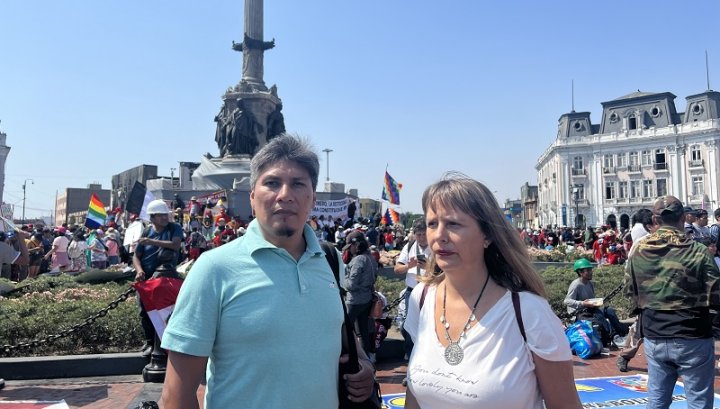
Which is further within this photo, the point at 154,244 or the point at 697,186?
the point at 697,186

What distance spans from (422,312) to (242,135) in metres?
29.5

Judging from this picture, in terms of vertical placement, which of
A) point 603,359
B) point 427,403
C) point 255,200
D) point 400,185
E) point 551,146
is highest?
point 551,146

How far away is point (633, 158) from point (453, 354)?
73.1 metres

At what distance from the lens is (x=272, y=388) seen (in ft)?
6.89

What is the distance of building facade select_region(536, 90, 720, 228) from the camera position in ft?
205

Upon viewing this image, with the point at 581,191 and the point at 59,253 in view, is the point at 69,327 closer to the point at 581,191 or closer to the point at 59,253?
the point at 59,253

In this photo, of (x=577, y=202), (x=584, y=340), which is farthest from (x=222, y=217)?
(x=577, y=202)

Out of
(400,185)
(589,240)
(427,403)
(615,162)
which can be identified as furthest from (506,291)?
(615,162)

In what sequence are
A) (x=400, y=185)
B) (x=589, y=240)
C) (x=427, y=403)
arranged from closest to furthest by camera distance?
(x=427, y=403)
(x=589, y=240)
(x=400, y=185)

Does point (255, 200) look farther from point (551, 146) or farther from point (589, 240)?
point (551, 146)

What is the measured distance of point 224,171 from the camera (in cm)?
3080

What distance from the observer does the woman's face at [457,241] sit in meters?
2.39

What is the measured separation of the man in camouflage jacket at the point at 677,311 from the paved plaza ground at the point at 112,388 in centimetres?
267

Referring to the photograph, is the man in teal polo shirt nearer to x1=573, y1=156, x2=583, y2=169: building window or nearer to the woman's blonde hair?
the woman's blonde hair
